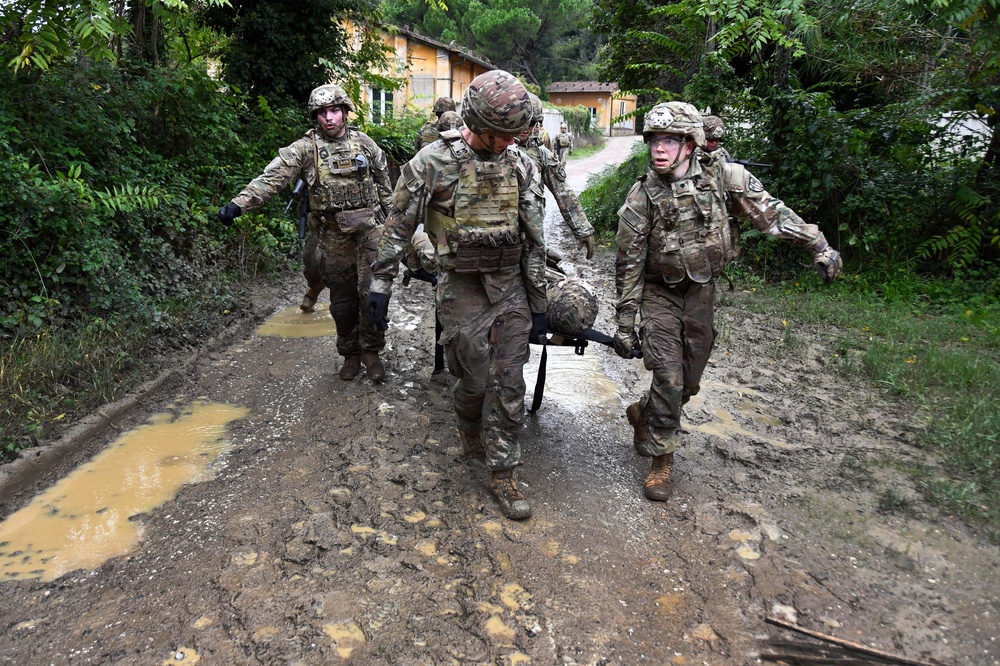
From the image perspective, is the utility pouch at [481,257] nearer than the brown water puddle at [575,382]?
Yes

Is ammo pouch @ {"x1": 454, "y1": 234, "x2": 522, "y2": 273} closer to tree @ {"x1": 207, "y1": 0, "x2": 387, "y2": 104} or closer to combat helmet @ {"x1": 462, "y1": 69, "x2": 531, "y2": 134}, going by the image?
combat helmet @ {"x1": 462, "y1": 69, "x2": 531, "y2": 134}

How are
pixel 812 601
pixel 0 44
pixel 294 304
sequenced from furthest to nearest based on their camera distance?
pixel 294 304, pixel 0 44, pixel 812 601

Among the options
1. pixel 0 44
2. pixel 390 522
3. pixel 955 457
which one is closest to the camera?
pixel 390 522

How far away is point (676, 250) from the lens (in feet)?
13.2

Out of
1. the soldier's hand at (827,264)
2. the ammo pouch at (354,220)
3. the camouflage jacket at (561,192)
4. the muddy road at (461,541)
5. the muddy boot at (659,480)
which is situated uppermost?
the camouflage jacket at (561,192)

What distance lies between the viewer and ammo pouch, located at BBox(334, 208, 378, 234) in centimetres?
561

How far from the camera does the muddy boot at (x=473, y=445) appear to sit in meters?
4.46

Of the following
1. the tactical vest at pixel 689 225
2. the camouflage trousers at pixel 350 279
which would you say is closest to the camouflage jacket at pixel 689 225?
the tactical vest at pixel 689 225

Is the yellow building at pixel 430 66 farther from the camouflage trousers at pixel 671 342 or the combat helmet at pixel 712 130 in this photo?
the camouflage trousers at pixel 671 342

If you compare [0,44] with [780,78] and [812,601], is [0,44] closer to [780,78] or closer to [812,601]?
[812,601]

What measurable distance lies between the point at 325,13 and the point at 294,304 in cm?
553

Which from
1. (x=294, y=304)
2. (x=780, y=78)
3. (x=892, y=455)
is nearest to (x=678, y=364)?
(x=892, y=455)

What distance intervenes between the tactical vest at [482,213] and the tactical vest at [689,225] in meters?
0.82

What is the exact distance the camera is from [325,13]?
1134cm
